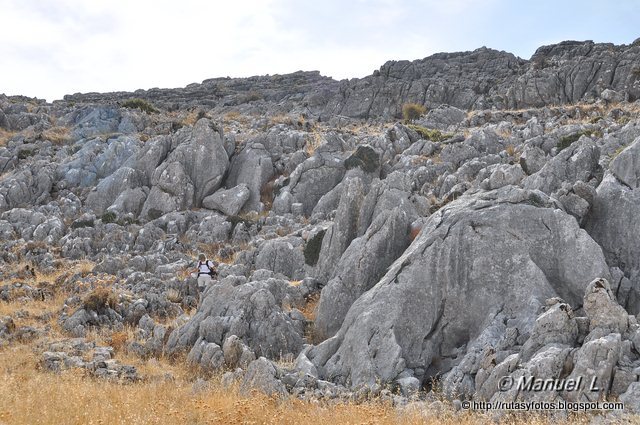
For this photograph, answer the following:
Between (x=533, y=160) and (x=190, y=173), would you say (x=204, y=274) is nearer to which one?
(x=190, y=173)

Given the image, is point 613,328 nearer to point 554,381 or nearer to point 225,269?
point 554,381

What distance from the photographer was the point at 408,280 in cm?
1458

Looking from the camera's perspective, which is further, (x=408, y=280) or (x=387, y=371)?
(x=408, y=280)

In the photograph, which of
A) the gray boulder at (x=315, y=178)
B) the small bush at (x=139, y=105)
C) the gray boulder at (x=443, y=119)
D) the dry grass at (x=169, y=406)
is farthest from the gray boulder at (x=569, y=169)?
the small bush at (x=139, y=105)

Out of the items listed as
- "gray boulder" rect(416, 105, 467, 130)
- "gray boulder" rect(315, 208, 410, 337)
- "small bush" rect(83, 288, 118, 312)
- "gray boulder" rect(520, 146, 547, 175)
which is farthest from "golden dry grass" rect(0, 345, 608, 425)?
"gray boulder" rect(416, 105, 467, 130)

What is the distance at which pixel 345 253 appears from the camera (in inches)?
720

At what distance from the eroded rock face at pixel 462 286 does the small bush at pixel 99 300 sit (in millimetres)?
9581

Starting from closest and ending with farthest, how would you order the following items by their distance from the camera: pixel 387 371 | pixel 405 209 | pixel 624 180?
pixel 387 371, pixel 624 180, pixel 405 209

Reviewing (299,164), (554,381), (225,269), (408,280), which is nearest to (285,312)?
(408,280)

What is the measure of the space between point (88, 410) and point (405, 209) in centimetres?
1229

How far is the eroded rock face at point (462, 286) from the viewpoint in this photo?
13.6m

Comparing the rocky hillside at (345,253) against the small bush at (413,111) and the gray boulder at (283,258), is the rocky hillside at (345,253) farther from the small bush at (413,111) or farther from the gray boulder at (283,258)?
the small bush at (413,111)

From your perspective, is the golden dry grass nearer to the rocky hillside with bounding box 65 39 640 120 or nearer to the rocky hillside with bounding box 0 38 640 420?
the rocky hillside with bounding box 0 38 640 420

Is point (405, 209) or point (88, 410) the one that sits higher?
point (405, 209)
